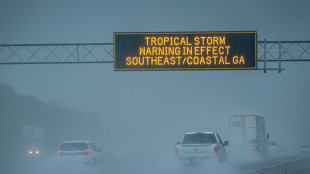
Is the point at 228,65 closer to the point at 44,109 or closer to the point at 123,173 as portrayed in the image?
the point at 123,173

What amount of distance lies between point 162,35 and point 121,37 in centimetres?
222

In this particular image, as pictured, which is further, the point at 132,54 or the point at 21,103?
the point at 21,103

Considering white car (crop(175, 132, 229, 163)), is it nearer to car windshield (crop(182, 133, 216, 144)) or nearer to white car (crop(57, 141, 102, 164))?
car windshield (crop(182, 133, 216, 144))

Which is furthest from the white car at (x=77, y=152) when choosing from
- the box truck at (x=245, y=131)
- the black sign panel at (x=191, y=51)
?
the box truck at (x=245, y=131)

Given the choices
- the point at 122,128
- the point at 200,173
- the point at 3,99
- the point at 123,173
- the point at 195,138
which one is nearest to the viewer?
the point at 200,173

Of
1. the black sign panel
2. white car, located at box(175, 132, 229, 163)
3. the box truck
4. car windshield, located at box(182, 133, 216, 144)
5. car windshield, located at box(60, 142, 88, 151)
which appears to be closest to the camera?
white car, located at box(175, 132, 229, 163)

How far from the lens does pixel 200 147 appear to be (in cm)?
2855

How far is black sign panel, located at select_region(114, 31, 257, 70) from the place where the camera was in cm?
2989

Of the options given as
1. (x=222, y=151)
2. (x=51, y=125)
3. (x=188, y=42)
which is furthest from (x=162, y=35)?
(x=51, y=125)

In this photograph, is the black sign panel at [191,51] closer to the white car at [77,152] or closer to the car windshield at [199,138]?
the car windshield at [199,138]

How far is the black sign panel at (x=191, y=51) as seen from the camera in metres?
29.9

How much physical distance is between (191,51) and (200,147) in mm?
4797

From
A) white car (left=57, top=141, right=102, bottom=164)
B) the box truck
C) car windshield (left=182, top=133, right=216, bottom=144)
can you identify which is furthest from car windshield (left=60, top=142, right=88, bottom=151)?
the box truck

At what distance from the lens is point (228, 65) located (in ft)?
98.8
